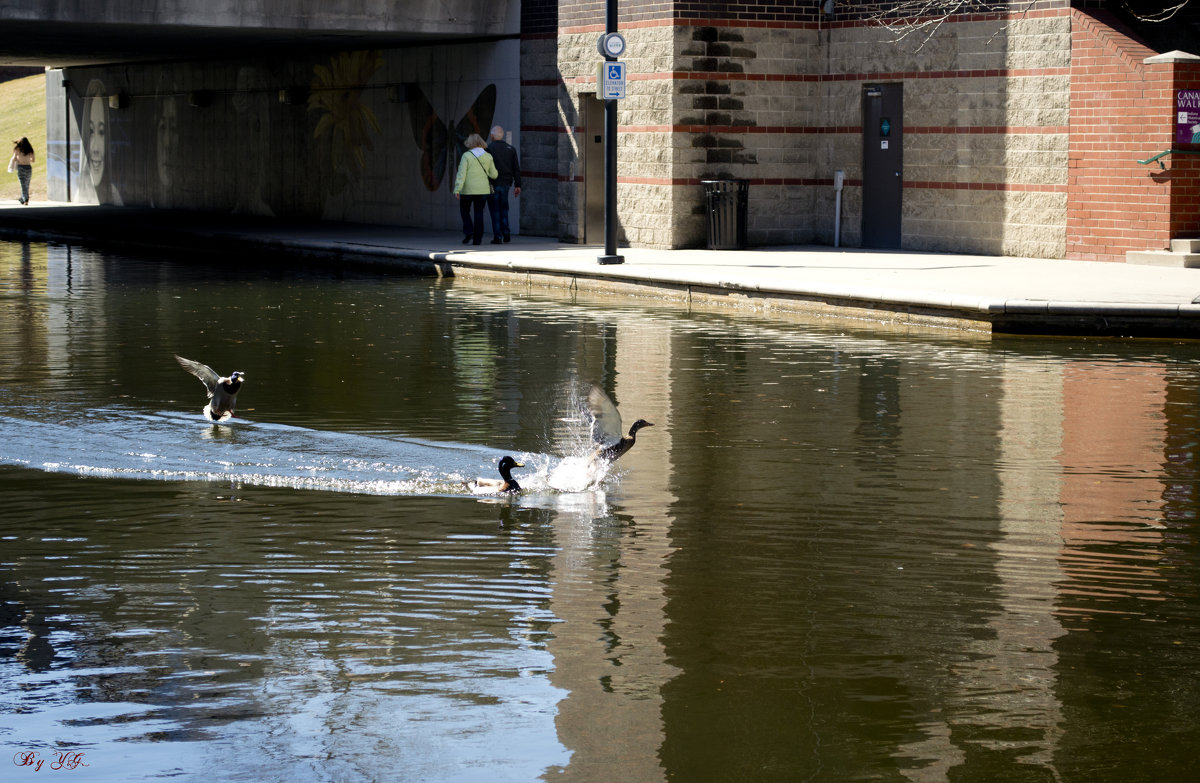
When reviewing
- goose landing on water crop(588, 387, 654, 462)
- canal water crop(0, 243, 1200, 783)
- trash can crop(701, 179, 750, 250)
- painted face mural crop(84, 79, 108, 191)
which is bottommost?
canal water crop(0, 243, 1200, 783)

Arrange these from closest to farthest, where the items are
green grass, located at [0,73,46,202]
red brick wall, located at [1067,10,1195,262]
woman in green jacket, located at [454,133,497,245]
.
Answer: red brick wall, located at [1067,10,1195,262], woman in green jacket, located at [454,133,497,245], green grass, located at [0,73,46,202]

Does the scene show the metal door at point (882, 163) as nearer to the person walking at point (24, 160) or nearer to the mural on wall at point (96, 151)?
the person walking at point (24, 160)

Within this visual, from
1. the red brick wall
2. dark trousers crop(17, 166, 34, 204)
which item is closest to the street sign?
the red brick wall

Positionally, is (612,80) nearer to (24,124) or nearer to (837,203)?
(837,203)

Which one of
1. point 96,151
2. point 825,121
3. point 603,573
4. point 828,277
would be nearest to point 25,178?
point 96,151

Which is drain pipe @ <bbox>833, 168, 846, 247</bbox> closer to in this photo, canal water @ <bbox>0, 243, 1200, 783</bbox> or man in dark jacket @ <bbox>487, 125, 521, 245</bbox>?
man in dark jacket @ <bbox>487, 125, 521, 245</bbox>

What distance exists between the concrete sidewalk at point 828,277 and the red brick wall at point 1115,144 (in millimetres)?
610

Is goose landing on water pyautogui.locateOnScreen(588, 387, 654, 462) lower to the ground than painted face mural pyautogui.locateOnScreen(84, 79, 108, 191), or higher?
lower

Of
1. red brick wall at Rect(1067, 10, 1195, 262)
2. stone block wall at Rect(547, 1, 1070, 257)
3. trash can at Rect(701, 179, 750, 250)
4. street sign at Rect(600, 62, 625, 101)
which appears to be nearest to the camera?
red brick wall at Rect(1067, 10, 1195, 262)

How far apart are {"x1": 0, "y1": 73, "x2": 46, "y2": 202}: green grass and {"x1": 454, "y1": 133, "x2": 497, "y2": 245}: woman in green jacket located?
2479cm

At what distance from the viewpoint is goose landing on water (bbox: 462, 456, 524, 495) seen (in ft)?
29.6

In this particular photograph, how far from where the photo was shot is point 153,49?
35.6 metres

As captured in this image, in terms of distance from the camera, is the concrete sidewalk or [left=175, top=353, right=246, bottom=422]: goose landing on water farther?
the concrete sidewalk

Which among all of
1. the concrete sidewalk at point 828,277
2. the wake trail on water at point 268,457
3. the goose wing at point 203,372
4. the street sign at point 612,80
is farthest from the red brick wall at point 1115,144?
the goose wing at point 203,372
